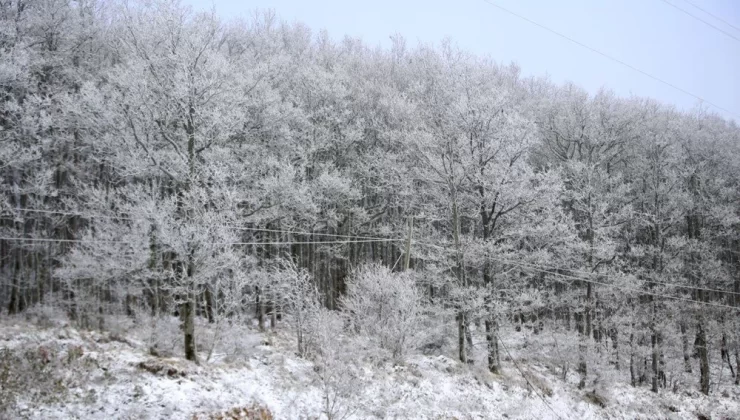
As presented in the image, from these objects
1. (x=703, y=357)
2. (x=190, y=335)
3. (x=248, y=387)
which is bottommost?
(x=703, y=357)

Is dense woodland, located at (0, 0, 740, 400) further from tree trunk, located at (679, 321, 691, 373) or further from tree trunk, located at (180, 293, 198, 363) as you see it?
tree trunk, located at (679, 321, 691, 373)

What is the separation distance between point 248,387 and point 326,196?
1362 cm

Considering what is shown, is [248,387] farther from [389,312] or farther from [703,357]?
[703,357]

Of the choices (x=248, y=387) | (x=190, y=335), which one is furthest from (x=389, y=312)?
(x=190, y=335)

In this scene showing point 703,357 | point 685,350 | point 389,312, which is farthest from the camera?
point 685,350

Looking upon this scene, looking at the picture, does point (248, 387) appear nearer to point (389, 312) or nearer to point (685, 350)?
point (389, 312)

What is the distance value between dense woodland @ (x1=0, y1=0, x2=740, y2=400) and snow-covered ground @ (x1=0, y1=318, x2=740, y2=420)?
1132 millimetres

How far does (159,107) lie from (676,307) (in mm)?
25406

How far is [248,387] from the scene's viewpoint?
12336 mm

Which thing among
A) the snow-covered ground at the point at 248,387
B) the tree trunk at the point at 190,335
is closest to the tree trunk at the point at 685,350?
the snow-covered ground at the point at 248,387

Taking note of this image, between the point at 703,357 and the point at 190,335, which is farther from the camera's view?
the point at 703,357

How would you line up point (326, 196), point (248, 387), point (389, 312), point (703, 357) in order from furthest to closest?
1. point (326, 196)
2. point (703, 357)
3. point (389, 312)
4. point (248, 387)

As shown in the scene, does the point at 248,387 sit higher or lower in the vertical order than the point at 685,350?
higher

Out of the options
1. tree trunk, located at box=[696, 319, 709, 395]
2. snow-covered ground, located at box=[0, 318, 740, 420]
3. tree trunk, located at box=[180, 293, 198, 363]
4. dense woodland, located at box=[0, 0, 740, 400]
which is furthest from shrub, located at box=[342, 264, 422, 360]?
tree trunk, located at box=[696, 319, 709, 395]
